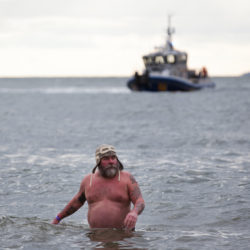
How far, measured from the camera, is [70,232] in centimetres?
733

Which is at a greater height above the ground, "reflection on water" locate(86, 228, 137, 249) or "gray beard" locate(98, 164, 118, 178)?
"gray beard" locate(98, 164, 118, 178)

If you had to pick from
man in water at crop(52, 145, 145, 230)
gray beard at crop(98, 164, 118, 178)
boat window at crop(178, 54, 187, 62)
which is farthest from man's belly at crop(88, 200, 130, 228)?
boat window at crop(178, 54, 187, 62)

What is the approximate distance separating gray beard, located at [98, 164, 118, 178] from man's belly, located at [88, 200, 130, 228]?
1.25ft

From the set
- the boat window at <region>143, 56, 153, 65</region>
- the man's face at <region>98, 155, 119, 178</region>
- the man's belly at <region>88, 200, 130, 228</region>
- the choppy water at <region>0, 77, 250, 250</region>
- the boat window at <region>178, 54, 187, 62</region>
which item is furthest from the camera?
the boat window at <region>178, 54, 187, 62</region>

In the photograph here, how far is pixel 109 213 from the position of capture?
6.40 metres

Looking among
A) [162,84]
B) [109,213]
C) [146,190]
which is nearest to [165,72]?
[162,84]

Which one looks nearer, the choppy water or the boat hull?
the choppy water

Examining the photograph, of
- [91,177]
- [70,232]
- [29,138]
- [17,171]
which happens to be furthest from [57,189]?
[29,138]

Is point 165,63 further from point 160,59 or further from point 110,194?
point 110,194

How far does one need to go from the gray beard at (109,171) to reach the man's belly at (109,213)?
1.25 ft

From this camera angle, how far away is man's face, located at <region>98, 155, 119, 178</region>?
6.06 metres

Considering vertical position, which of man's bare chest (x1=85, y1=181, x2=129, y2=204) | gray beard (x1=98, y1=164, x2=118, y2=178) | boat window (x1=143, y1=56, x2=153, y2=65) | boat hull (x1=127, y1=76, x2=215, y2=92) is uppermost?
boat window (x1=143, y1=56, x2=153, y2=65)

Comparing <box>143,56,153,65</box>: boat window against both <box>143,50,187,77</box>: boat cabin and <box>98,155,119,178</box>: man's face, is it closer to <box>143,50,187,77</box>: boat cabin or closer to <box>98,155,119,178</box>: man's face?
<box>143,50,187,77</box>: boat cabin

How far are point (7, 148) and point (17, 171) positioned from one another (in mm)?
5379
